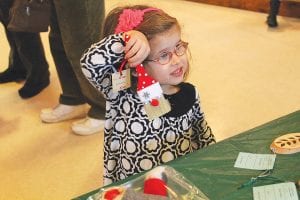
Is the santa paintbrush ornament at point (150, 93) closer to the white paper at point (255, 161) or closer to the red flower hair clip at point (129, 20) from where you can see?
the red flower hair clip at point (129, 20)

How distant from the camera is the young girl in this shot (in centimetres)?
105

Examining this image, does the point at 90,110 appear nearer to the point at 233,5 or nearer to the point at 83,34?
the point at 83,34

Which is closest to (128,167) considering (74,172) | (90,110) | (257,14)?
(74,172)

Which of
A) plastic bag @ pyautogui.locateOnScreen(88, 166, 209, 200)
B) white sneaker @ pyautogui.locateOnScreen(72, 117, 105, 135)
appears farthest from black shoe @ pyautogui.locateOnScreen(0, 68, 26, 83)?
plastic bag @ pyautogui.locateOnScreen(88, 166, 209, 200)

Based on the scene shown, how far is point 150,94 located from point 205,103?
4.31 ft

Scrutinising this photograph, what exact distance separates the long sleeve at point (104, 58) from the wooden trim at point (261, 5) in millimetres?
2565

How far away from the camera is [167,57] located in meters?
1.09

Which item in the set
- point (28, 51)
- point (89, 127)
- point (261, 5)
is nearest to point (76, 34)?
point (89, 127)

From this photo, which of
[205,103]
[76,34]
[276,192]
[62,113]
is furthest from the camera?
[205,103]

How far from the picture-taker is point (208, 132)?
4.04ft

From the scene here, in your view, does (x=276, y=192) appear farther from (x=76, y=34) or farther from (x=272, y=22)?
(x=272, y=22)

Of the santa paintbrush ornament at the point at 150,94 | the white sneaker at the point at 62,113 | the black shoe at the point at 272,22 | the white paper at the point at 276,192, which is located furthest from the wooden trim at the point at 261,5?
the white paper at the point at 276,192

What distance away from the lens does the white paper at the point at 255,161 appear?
3.06ft

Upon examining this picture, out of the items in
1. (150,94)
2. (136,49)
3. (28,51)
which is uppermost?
(136,49)
